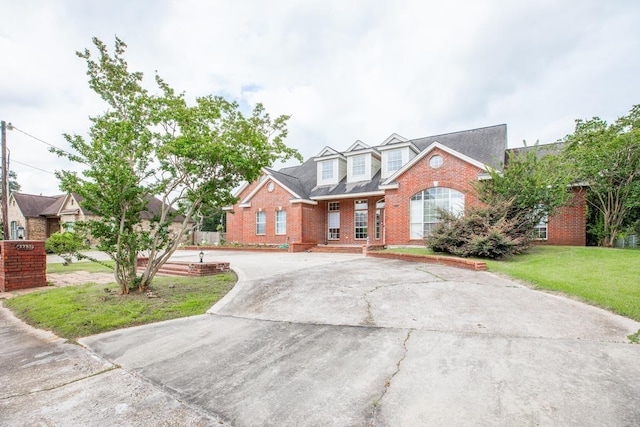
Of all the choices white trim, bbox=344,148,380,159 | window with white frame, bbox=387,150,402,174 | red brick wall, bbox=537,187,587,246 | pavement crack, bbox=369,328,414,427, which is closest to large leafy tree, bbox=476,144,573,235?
red brick wall, bbox=537,187,587,246

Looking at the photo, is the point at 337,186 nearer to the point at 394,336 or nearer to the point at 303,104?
the point at 303,104

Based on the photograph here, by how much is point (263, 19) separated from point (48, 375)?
33.6 feet

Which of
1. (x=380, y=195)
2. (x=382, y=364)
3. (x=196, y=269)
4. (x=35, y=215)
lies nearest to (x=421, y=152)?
(x=380, y=195)

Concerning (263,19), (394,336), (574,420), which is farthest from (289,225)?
(574,420)

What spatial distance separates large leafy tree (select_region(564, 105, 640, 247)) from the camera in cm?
1310

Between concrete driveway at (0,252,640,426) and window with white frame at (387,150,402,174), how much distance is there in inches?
559

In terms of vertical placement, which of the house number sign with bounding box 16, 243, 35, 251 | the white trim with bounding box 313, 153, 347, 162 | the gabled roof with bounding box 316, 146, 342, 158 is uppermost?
the gabled roof with bounding box 316, 146, 342, 158

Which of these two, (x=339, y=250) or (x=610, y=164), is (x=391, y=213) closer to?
(x=339, y=250)

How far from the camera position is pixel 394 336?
13.9 ft

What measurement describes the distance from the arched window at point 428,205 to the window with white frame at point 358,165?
499 centimetres

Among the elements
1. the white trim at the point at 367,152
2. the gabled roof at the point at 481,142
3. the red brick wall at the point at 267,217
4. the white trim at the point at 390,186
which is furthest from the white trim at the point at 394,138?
the red brick wall at the point at 267,217

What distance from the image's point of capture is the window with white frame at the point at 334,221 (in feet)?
71.1

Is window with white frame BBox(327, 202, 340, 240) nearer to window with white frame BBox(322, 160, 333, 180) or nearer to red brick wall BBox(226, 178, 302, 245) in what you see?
window with white frame BBox(322, 160, 333, 180)

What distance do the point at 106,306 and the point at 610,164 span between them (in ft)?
61.3
